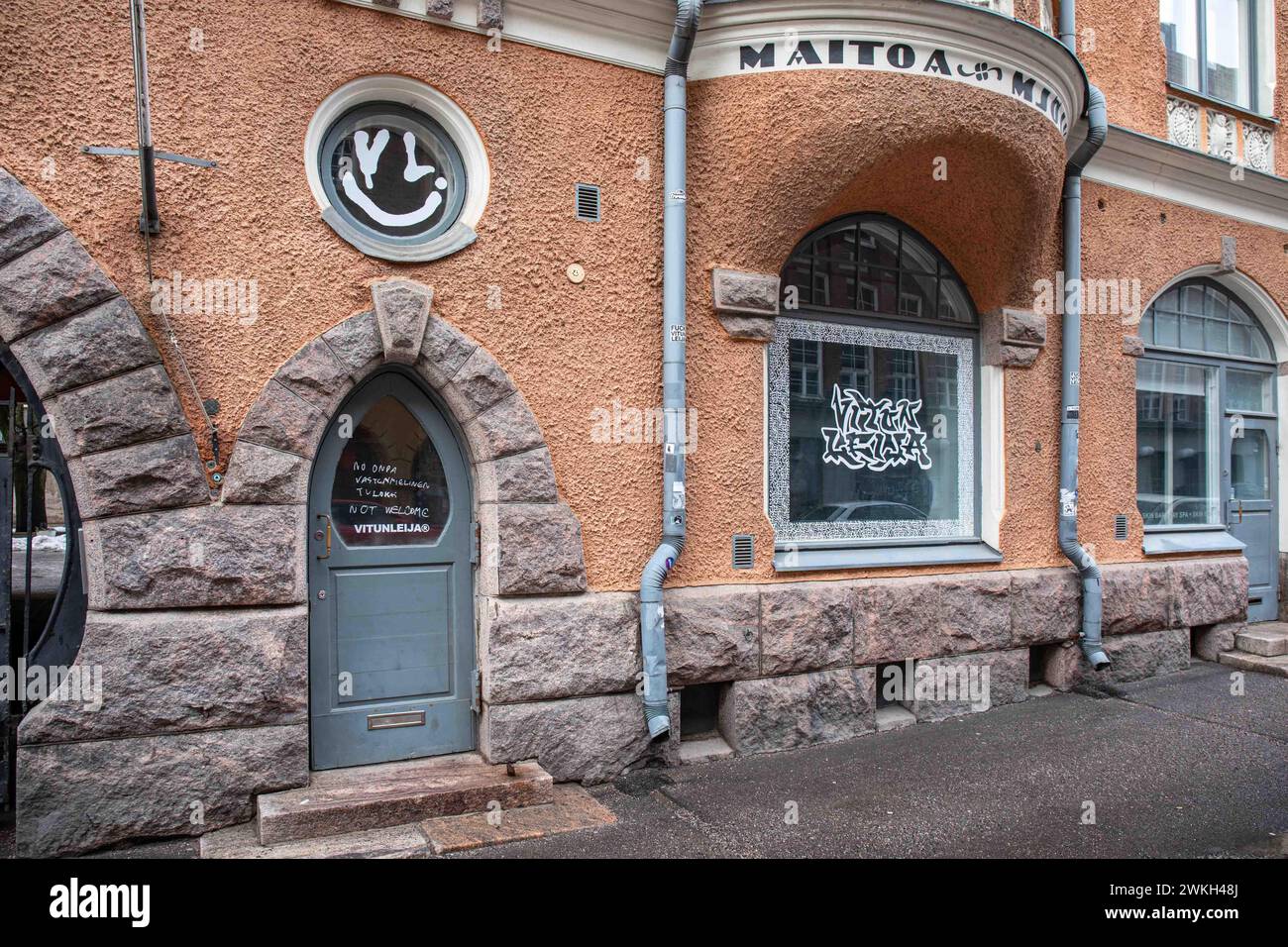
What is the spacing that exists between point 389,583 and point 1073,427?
5.15 metres

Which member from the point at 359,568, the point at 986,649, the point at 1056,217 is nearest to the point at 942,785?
the point at 986,649

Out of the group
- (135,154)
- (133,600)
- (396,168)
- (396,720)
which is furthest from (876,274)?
(133,600)

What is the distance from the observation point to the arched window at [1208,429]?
787 cm

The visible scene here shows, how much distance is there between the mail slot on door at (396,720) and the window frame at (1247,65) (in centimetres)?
774

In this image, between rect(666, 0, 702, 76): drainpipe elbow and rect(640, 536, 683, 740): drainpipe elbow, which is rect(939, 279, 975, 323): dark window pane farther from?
rect(640, 536, 683, 740): drainpipe elbow

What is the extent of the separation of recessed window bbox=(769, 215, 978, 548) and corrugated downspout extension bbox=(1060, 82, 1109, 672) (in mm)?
750

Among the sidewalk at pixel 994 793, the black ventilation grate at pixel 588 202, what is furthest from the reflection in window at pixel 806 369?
the sidewalk at pixel 994 793

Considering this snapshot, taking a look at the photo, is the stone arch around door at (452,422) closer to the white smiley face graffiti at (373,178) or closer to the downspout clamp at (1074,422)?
the white smiley face graffiti at (373,178)

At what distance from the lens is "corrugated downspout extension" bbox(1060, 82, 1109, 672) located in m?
6.90

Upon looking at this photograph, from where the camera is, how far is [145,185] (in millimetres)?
4145

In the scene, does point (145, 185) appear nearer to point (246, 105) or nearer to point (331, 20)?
point (246, 105)

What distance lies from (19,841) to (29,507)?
149 centimetres

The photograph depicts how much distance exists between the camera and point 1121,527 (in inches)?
290

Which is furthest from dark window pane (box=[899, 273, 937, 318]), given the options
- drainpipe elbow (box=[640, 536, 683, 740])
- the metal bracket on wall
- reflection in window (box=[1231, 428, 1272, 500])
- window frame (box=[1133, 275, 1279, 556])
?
the metal bracket on wall
